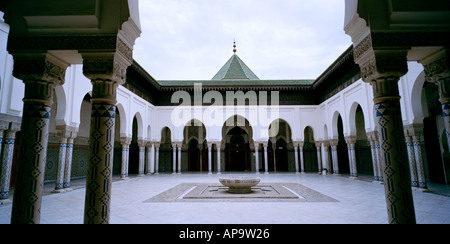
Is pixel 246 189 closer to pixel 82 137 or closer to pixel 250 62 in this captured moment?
pixel 82 137

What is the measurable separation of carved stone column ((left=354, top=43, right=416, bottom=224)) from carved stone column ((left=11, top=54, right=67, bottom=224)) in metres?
3.28

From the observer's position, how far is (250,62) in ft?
143

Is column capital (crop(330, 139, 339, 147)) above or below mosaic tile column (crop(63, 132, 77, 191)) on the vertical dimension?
above

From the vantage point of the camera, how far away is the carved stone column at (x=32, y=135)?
219cm

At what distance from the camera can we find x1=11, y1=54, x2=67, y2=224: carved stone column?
2191 millimetres

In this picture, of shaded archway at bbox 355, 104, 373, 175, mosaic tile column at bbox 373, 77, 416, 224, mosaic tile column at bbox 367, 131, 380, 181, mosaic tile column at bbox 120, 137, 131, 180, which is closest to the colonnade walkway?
mosaic tile column at bbox 373, 77, 416, 224

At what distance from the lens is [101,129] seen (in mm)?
2320

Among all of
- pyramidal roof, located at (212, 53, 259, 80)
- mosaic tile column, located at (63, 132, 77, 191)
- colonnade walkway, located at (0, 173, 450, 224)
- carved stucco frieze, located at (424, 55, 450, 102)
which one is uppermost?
pyramidal roof, located at (212, 53, 259, 80)

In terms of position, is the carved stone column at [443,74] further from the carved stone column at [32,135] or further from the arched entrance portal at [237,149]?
the arched entrance portal at [237,149]

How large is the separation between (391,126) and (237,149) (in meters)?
14.8

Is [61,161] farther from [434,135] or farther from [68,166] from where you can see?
[434,135]

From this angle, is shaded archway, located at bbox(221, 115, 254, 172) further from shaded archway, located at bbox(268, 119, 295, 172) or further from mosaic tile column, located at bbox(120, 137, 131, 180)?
mosaic tile column, located at bbox(120, 137, 131, 180)

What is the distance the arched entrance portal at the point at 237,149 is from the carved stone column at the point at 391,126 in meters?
14.6
